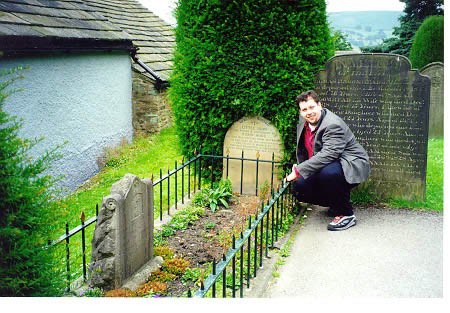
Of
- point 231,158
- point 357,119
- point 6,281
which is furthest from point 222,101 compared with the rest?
point 6,281

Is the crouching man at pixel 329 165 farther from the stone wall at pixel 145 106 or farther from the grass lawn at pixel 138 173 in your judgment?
the stone wall at pixel 145 106

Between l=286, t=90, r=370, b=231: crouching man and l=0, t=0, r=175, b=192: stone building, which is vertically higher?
l=0, t=0, r=175, b=192: stone building

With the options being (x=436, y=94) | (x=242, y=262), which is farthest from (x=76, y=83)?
(x=436, y=94)

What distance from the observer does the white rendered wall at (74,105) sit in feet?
21.8

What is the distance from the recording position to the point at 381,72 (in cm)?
576

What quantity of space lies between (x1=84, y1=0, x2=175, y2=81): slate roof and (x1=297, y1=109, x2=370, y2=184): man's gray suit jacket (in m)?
6.53

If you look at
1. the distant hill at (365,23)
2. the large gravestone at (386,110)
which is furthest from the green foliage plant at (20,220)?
the large gravestone at (386,110)

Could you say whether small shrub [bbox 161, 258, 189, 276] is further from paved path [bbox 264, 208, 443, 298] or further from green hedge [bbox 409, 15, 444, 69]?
green hedge [bbox 409, 15, 444, 69]

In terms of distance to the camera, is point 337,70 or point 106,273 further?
point 337,70

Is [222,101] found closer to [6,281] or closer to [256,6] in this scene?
[256,6]

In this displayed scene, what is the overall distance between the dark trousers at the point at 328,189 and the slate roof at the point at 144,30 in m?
6.48

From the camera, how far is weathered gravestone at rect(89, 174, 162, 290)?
3713 millimetres

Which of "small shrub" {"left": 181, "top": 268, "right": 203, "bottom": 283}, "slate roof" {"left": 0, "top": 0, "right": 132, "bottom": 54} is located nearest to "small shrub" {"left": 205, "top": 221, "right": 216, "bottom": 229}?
"small shrub" {"left": 181, "top": 268, "right": 203, "bottom": 283}

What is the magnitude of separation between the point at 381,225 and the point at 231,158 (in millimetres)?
2089
